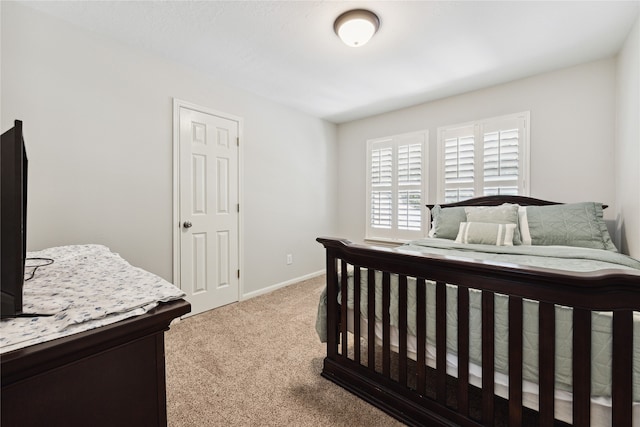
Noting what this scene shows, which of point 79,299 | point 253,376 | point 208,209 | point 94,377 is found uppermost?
point 208,209

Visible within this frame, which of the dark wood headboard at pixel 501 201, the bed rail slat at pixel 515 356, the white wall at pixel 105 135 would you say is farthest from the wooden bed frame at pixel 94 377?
the dark wood headboard at pixel 501 201

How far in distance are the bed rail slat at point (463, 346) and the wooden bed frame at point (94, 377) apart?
111 cm

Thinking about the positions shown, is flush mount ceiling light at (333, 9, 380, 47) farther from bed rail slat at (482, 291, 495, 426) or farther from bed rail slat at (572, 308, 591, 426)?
bed rail slat at (572, 308, 591, 426)

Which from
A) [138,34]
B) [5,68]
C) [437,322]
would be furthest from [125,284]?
[138,34]

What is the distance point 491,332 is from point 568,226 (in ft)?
5.78

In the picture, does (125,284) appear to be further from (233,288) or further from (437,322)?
(233,288)

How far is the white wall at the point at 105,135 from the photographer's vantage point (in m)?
1.89

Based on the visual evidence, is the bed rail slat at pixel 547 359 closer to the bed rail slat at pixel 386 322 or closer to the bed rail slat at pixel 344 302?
the bed rail slat at pixel 386 322

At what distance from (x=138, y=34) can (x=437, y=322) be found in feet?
9.40

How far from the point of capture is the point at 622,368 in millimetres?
941

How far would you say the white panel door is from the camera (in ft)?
8.86

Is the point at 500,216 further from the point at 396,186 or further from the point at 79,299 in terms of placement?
the point at 79,299

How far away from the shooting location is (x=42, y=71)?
193 cm

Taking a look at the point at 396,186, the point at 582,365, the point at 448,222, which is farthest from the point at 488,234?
the point at 396,186
